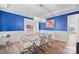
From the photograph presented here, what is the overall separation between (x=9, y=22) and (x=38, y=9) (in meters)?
0.52

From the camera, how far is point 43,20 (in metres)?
1.95

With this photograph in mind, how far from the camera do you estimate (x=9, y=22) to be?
1886 millimetres

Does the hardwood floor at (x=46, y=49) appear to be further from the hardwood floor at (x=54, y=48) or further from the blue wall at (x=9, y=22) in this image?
the blue wall at (x=9, y=22)

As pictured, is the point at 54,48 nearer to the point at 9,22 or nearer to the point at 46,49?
the point at 46,49

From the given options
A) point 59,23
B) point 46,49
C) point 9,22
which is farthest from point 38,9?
point 46,49

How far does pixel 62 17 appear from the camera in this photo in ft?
6.32

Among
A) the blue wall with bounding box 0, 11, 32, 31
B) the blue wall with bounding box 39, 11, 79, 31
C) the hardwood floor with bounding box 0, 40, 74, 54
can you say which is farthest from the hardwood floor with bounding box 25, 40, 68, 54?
the blue wall with bounding box 0, 11, 32, 31

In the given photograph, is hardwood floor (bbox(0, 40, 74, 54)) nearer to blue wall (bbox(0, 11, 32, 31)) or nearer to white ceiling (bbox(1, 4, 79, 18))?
blue wall (bbox(0, 11, 32, 31))

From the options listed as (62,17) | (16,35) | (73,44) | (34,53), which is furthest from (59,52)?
(16,35)

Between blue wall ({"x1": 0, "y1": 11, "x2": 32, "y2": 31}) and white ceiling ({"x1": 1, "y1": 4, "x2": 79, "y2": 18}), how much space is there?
0.31ft

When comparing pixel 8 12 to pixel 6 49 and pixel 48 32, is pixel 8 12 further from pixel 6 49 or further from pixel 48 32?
pixel 48 32

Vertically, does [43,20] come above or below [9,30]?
above
